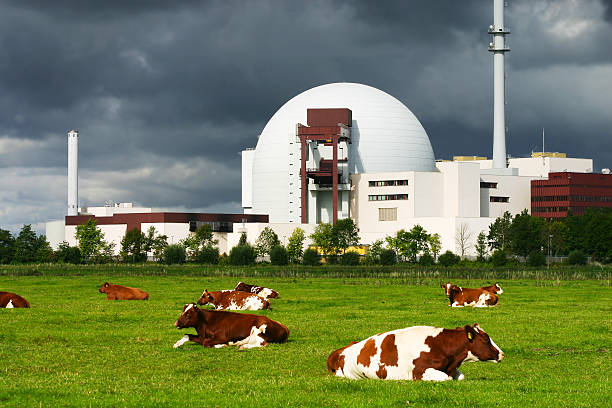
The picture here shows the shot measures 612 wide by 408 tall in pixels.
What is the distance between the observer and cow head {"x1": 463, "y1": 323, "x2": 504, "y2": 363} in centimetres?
1484

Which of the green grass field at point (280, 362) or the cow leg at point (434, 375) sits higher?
the cow leg at point (434, 375)

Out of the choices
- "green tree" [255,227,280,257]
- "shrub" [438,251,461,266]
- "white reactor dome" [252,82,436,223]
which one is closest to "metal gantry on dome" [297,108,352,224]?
"white reactor dome" [252,82,436,223]

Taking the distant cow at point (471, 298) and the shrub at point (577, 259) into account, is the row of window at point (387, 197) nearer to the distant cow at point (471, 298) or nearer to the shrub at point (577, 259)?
the shrub at point (577, 259)

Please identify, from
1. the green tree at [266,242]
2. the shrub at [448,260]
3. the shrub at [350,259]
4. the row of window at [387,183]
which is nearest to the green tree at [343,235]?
the shrub at [350,259]

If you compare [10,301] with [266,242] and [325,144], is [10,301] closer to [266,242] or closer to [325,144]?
[266,242]

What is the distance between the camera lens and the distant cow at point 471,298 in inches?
1294

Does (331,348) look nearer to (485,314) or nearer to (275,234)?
(485,314)

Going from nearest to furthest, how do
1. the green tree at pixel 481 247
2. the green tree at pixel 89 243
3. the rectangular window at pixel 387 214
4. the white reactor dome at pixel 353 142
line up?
1. the green tree at pixel 481 247
2. the green tree at pixel 89 243
3. the rectangular window at pixel 387 214
4. the white reactor dome at pixel 353 142

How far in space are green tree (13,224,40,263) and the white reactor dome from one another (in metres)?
40.1

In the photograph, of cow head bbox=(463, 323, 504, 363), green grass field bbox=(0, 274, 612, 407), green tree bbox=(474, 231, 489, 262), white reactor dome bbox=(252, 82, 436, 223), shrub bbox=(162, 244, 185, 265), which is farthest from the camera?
white reactor dome bbox=(252, 82, 436, 223)

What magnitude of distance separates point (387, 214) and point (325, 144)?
15.9m

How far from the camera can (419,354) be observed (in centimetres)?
1459

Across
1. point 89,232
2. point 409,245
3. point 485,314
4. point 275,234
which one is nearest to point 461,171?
point 409,245

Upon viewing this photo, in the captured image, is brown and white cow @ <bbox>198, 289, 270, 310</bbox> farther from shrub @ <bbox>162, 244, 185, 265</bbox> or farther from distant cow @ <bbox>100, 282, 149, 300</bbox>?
shrub @ <bbox>162, 244, 185, 265</bbox>
